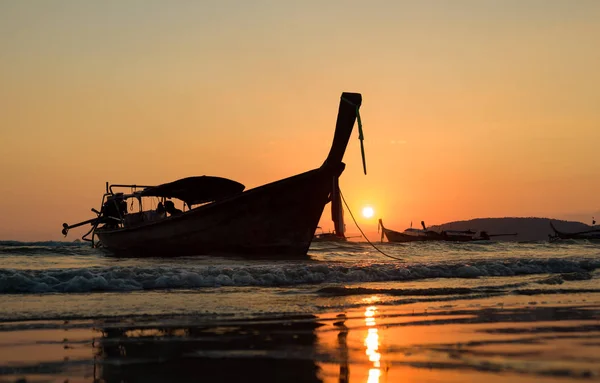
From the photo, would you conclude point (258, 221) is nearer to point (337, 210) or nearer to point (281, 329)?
A: point (337, 210)

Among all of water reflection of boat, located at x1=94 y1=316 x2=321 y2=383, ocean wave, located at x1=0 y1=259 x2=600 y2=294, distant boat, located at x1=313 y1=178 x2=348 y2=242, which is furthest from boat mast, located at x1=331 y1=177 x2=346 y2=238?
water reflection of boat, located at x1=94 y1=316 x2=321 y2=383

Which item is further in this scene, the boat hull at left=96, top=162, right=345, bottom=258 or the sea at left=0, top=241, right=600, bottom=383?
the boat hull at left=96, top=162, right=345, bottom=258

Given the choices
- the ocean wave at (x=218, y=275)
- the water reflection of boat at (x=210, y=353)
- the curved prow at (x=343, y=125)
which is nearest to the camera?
the water reflection of boat at (x=210, y=353)

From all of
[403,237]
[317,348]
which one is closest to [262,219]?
[317,348]

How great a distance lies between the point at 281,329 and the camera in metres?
6.36

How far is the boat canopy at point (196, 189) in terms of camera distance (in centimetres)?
2084

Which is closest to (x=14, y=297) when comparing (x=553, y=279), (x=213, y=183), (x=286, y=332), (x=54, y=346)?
(x=54, y=346)

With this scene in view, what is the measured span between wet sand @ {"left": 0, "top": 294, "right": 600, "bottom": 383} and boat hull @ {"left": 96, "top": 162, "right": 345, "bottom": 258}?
11256mm

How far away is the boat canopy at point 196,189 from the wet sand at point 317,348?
13.8m

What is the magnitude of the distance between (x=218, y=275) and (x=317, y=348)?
727 centimetres

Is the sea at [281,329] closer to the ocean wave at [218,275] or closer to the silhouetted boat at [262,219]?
the ocean wave at [218,275]

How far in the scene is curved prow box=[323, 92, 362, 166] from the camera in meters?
17.7

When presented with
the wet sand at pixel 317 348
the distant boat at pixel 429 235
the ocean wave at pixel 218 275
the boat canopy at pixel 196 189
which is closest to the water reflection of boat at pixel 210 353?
the wet sand at pixel 317 348

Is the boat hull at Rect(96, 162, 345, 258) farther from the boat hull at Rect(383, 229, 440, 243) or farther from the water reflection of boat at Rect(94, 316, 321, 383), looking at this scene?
the boat hull at Rect(383, 229, 440, 243)
